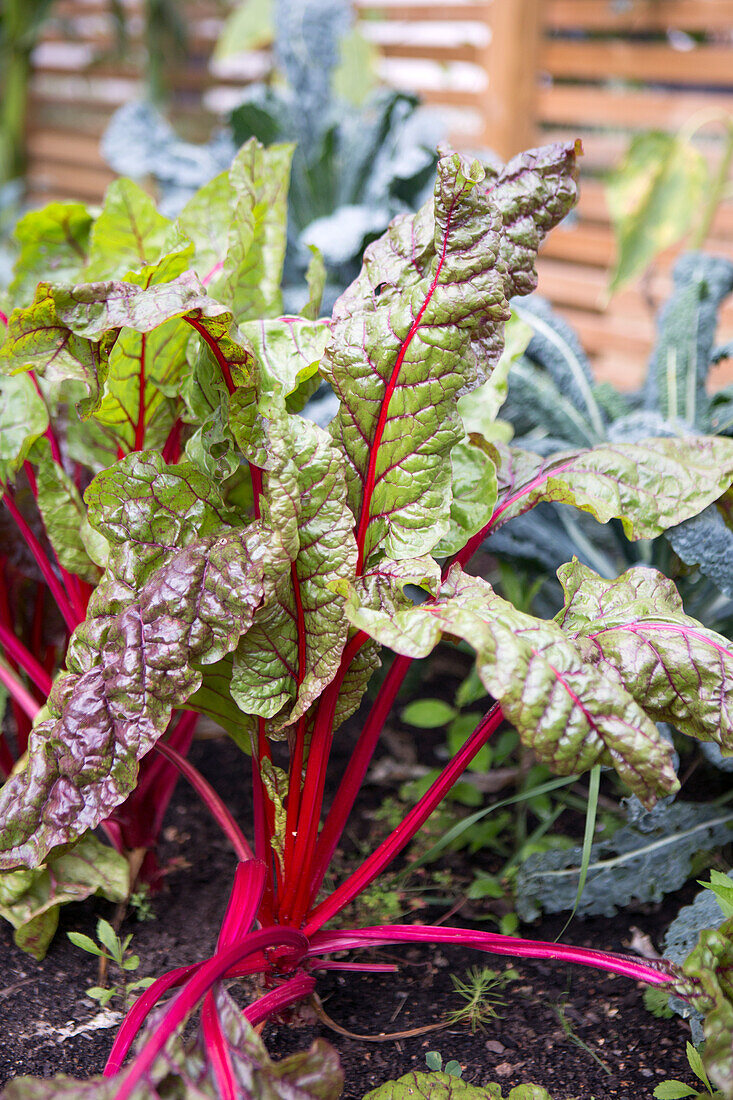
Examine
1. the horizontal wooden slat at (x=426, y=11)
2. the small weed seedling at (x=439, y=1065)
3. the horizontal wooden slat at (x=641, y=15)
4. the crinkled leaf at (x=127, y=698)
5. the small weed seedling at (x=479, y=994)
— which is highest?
the horizontal wooden slat at (x=426, y=11)

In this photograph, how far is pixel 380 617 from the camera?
78 centimetres

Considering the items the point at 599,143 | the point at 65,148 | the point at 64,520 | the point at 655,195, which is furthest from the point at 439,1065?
the point at 65,148

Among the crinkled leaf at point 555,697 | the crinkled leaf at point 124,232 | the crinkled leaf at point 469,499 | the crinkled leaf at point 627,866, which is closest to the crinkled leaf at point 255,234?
→ the crinkled leaf at point 124,232

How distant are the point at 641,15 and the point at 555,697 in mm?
2701

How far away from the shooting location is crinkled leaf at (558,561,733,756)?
81 cm

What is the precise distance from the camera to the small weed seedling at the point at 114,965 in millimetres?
902

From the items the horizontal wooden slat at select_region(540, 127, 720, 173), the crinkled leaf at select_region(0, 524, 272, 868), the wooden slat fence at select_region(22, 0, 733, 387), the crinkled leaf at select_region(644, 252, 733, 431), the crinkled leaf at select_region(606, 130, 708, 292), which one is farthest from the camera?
the horizontal wooden slat at select_region(540, 127, 720, 173)

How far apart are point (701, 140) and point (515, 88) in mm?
602

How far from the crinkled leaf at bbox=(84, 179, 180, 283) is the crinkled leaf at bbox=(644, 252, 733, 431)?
0.80m

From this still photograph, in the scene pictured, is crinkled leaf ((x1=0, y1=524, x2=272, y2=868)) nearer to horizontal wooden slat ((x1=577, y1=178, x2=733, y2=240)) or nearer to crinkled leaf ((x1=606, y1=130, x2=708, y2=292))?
crinkled leaf ((x1=606, y1=130, x2=708, y2=292))

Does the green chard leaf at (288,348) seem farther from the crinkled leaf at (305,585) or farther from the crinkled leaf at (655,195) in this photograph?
the crinkled leaf at (655,195)

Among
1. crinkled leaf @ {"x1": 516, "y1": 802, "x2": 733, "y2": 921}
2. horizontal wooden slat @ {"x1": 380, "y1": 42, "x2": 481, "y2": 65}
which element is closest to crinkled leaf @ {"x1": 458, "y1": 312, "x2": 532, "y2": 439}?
crinkled leaf @ {"x1": 516, "y1": 802, "x2": 733, "y2": 921}

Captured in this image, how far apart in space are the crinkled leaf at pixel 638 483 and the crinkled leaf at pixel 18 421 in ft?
1.77

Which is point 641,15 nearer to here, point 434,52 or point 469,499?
point 434,52
